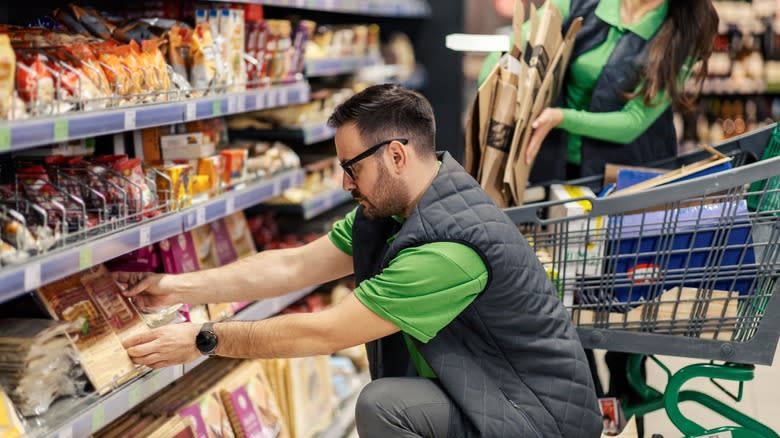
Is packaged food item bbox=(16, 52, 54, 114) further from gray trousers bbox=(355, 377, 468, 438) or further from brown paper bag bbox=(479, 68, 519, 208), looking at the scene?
brown paper bag bbox=(479, 68, 519, 208)

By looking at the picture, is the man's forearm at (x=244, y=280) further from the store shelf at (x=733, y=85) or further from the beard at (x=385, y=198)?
the store shelf at (x=733, y=85)

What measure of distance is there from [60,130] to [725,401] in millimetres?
3238

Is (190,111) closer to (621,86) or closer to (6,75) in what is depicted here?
(6,75)

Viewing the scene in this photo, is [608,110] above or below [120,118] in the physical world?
below

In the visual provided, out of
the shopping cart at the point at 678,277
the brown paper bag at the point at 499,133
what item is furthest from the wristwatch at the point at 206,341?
the brown paper bag at the point at 499,133

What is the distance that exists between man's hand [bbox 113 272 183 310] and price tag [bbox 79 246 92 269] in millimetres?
377

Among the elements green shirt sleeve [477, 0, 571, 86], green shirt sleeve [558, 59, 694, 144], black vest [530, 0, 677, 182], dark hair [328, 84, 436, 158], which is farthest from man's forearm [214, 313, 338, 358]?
black vest [530, 0, 677, 182]

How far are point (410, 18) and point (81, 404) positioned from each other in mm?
4696

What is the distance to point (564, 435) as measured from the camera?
7.46ft

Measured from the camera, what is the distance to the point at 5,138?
1.92 m

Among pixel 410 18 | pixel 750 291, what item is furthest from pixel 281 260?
pixel 410 18

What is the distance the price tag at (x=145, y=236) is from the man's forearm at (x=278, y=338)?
0.40 metres

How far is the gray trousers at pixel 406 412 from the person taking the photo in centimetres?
222

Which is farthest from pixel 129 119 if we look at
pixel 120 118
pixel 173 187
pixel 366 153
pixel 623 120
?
pixel 623 120
